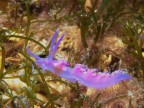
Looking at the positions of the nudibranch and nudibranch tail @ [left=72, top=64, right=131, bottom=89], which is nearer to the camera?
nudibranch tail @ [left=72, top=64, right=131, bottom=89]

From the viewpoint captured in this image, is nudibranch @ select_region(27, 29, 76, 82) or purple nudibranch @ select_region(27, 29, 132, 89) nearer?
purple nudibranch @ select_region(27, 29, 132, 89)

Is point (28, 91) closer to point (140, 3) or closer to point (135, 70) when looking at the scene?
point (135, 70)

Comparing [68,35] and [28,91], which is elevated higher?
[68,35]

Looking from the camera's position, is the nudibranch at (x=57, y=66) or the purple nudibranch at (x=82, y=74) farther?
the nudibranch at (x=57, y=66)

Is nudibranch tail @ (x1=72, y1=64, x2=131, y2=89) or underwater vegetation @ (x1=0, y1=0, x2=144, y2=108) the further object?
underwater vegetation @ (x1=0, y1=0, x2=144, y2=108)

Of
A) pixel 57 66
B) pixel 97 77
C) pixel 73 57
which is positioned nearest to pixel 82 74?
pixel 97 77

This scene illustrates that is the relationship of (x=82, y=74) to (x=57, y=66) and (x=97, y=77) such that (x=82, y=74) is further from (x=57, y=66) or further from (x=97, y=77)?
(x=57, y=66)

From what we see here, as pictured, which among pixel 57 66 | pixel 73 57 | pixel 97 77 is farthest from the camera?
pixel 73 57

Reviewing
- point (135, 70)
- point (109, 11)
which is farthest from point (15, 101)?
point (109, 11)
